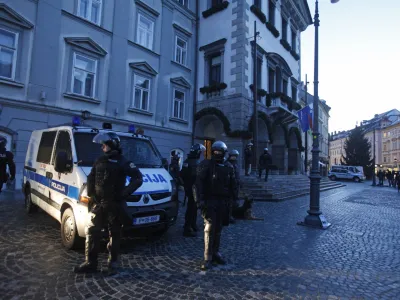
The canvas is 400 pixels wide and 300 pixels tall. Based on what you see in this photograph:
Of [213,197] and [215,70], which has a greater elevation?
[215,70]

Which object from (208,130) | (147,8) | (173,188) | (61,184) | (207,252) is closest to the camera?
(207,252)

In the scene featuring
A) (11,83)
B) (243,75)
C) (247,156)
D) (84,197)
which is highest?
(243,75)

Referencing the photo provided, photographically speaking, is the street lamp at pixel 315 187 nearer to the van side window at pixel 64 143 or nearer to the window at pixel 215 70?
the van side window at pixel 64 143

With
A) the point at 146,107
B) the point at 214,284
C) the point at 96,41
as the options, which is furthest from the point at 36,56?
the point at 214,284

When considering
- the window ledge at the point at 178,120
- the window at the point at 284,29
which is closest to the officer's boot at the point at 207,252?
the window ledge at the point at 178,120

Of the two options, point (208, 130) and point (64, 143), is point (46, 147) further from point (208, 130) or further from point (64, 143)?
point (208, 130)

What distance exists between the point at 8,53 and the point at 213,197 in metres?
11.1

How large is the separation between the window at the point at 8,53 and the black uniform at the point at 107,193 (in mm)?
9720

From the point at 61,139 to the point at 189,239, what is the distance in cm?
343

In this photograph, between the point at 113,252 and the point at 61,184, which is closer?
the point at 113,252

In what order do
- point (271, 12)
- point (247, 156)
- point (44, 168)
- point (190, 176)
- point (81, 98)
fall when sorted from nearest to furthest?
point (44, 168) → point (190, 176) → point (81, 98) → point (247, 156) → point (271, 12)

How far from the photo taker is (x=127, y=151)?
536 cm

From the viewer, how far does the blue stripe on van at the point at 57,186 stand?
169 inches

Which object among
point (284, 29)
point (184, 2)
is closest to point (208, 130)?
point (184, 2)
